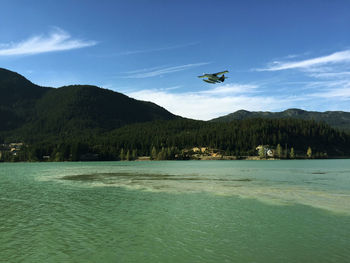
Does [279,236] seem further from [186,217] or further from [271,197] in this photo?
[271,197]

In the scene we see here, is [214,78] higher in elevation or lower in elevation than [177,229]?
higher

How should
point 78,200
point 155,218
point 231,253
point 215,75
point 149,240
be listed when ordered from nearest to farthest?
point 231,253
point 149,240
point 155,218
point 78,200
point 215,75

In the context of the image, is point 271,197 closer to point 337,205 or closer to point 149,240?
point 337,205

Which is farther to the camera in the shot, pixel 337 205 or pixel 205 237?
pixel 337 205

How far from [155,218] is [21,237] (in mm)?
12300

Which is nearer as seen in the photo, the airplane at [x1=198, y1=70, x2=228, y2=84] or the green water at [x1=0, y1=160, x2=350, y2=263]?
the green water at [x1=0, y1=160, x2=350, y2=263]

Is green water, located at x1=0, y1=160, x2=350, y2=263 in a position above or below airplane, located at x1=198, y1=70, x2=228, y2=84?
below

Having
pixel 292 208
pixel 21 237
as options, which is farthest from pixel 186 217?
pixel 21 237

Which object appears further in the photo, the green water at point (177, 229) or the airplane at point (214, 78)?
the airplane at point (214, 78)

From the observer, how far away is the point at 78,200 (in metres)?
42.1

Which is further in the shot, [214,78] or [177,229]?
[214,78]

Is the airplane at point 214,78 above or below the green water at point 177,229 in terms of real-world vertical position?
above

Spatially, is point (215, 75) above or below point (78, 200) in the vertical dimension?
above

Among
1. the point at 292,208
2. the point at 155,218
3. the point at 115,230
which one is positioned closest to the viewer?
the point at 115,230
